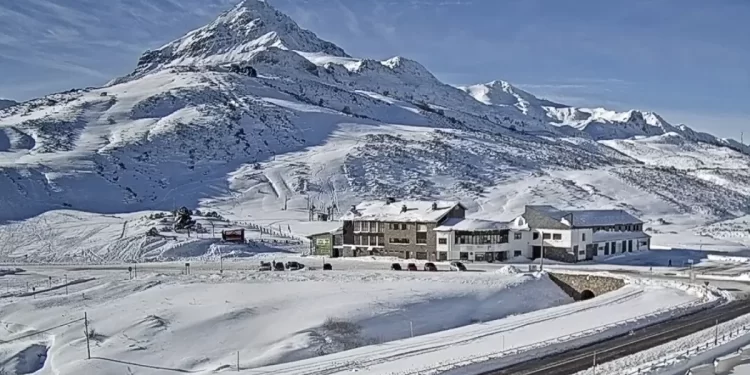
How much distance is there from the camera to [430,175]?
512ft

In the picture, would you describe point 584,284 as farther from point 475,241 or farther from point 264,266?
point 264,266

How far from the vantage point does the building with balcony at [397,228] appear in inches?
3076

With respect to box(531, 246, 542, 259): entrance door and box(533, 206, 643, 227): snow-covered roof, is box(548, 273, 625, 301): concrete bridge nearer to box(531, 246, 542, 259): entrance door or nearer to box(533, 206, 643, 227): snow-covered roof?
box(533, 206, 643, 227): snow-covered roof

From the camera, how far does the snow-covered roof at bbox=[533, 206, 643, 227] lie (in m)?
77.9

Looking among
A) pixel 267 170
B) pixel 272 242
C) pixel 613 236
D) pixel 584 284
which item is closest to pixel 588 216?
pixel 613 236

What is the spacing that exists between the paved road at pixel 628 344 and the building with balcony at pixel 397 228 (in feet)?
104

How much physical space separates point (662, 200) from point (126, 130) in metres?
112

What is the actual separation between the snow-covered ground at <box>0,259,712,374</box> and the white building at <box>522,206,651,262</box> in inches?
618

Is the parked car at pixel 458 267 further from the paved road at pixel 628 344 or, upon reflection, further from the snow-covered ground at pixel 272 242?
the paved road at pixel 628 344

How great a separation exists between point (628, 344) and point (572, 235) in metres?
37.2

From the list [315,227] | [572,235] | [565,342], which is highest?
[572,235]

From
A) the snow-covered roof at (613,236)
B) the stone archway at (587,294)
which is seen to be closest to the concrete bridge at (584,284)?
the stone archway at (587,294)

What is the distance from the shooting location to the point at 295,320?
4566 centimetres

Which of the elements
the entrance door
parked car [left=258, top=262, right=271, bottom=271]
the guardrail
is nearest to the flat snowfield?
the guardrail
